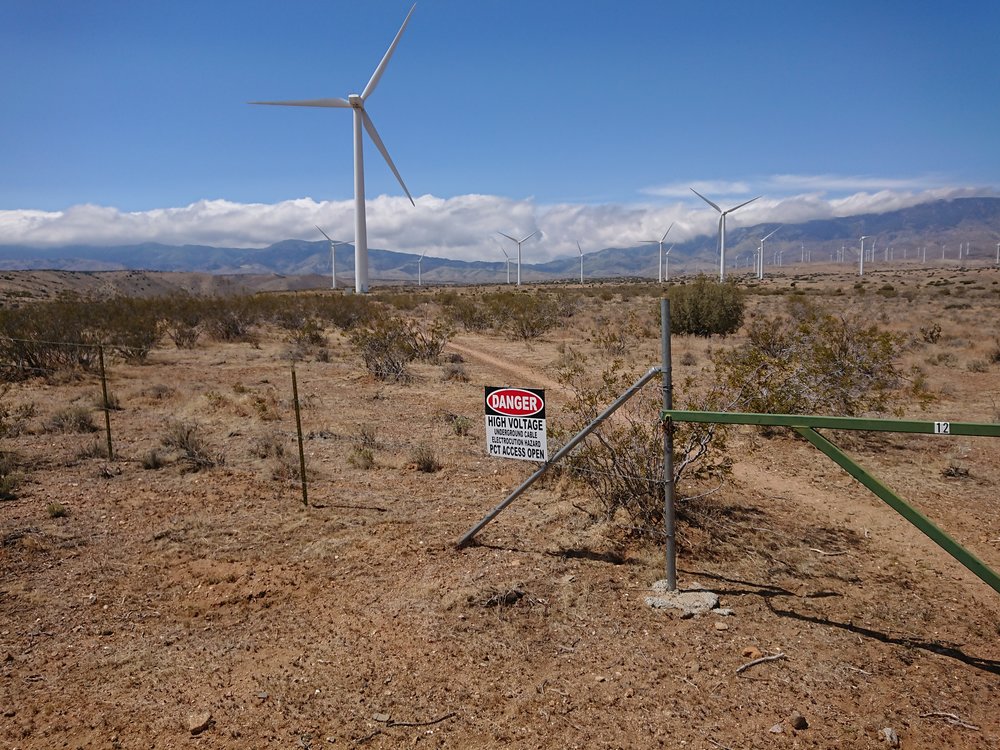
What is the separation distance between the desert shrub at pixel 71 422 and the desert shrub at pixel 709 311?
21.4 meters

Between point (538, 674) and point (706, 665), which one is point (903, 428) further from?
point (538, 674)

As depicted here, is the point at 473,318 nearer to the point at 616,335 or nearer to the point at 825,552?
the point at 616,335

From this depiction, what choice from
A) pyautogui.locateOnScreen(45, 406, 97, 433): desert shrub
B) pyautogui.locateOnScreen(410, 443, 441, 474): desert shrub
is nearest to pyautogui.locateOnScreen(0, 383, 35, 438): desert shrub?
pyautogui.locateOnScreen(45, 406, 97, 433): desert shrub

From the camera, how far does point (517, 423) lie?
6.78m

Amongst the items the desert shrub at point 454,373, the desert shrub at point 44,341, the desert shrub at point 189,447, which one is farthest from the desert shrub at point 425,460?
the desert shrub at point 44,341

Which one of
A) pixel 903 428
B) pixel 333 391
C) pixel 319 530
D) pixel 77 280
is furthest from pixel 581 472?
pixel 77 280

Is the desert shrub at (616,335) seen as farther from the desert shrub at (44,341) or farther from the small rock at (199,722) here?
the desert shrub at (44,341)

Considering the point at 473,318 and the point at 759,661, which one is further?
the point at 473,318

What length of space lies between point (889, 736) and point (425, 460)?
275 inches

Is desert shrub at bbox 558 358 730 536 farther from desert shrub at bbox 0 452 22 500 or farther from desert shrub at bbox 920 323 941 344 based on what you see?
desert shrub at bbox 920 323 941 344

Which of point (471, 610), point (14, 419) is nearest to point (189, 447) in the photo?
point (14, 419)

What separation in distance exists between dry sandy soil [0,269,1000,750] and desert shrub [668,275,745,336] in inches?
700

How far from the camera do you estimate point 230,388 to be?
17625 mm

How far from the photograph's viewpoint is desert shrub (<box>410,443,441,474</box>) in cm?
1038
